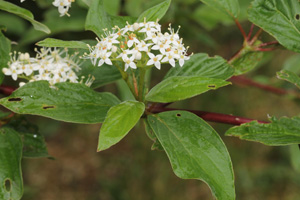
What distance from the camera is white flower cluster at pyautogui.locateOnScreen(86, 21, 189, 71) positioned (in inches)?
35.9

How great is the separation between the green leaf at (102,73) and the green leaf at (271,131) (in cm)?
39

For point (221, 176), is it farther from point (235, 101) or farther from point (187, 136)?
point (235, 101)

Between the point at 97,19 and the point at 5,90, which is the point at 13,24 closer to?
the point at 5,90

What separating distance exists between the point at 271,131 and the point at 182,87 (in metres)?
0.29

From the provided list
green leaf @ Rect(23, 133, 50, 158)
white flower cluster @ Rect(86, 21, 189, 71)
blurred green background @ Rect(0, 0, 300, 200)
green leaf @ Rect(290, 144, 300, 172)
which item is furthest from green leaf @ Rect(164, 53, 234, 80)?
blurred green background @ Rect(0, 0, 300, 200)

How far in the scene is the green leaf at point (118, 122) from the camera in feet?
2.59

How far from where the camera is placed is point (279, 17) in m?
1.09

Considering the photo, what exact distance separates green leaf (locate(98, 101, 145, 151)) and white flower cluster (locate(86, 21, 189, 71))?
0.32ft

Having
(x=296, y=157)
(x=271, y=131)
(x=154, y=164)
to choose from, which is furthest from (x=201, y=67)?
(x=154, y=164)

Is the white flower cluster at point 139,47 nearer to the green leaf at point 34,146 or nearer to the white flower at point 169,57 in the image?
the white flower at point 169,57

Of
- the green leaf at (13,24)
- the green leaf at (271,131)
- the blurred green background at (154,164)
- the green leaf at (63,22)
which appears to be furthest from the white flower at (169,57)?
the blurred green background at (154,164)


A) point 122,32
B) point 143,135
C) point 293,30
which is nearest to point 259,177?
point 143,135

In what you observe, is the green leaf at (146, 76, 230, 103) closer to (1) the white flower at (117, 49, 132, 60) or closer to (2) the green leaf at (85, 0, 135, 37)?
(1) the white flower at (117, 49, 132, 60)

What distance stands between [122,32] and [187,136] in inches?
12.4
